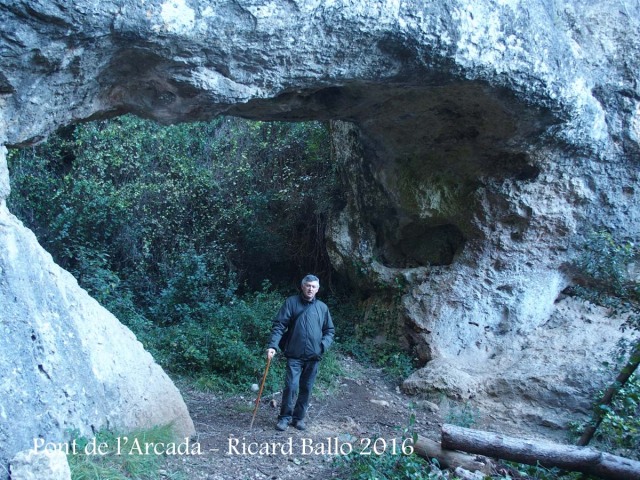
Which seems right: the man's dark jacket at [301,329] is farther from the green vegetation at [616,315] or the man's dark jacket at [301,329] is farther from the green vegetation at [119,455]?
the green vegetation at [616,315]

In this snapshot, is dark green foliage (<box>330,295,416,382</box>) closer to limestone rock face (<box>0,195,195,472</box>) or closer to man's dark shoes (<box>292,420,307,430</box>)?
man's dark shoes (<box>292,420,307,430</box>)

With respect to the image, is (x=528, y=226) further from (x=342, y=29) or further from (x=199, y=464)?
(x=199, y=464)

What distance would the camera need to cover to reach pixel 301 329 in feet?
19.4

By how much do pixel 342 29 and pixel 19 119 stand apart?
251 cm

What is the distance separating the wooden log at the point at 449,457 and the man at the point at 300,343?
127cm

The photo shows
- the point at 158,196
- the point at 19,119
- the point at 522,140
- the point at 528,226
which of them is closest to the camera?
the point at 19,119

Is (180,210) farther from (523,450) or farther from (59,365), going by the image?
(523,450)

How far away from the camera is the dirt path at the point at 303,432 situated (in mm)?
5055

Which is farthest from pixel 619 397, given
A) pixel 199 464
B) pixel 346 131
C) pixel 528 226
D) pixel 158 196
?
pixel 158 196

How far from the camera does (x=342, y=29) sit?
5.14m

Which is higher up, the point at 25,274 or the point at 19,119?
the point at 19,119

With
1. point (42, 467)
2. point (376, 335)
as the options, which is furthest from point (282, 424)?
point (376, 335)

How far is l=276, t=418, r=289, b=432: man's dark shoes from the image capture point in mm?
5879

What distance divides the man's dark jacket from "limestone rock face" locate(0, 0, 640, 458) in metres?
1.75
